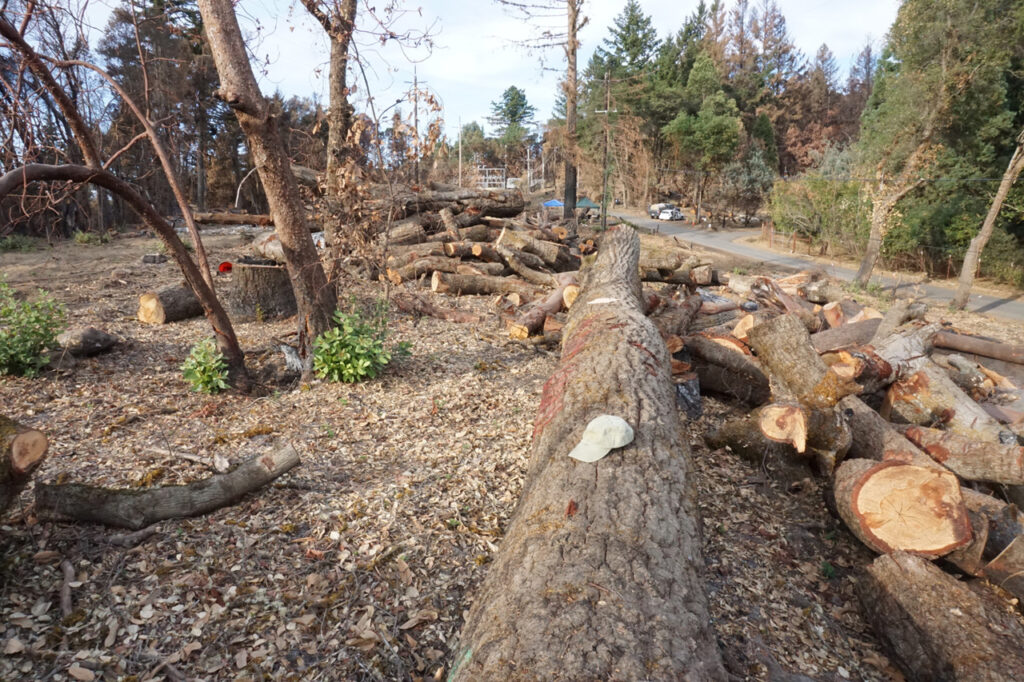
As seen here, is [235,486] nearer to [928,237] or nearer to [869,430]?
[869,430]

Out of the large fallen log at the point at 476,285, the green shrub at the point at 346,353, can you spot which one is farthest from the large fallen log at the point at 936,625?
the large fallen log at the point at 476,285

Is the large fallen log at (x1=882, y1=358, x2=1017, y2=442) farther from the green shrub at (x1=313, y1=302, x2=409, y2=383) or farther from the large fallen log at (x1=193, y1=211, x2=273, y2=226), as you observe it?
the large fallen log at (x1=193, y1=211, x2=273, y2=226)

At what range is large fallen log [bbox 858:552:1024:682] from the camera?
224 centimetres

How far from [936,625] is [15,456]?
419cm

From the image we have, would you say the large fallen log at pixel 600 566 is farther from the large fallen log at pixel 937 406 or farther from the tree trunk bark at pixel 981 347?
the tree trunk bark at pixel 981 347

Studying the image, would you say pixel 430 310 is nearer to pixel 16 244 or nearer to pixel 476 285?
pixel 476 285

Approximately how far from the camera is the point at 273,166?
4234 mm

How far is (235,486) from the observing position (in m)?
2.88

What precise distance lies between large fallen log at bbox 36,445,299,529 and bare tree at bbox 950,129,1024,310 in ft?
53.3

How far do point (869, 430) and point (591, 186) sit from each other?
25.8m

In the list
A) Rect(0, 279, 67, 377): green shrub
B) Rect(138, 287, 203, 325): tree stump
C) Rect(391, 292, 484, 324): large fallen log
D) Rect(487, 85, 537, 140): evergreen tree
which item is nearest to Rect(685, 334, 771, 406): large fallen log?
Rect(391, 292, 484, 324): large fallen log

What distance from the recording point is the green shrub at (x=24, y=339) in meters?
4.39

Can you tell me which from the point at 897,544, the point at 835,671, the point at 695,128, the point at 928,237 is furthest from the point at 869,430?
the point at 695,128

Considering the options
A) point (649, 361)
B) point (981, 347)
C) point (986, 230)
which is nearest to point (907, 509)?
point (649, 361)
